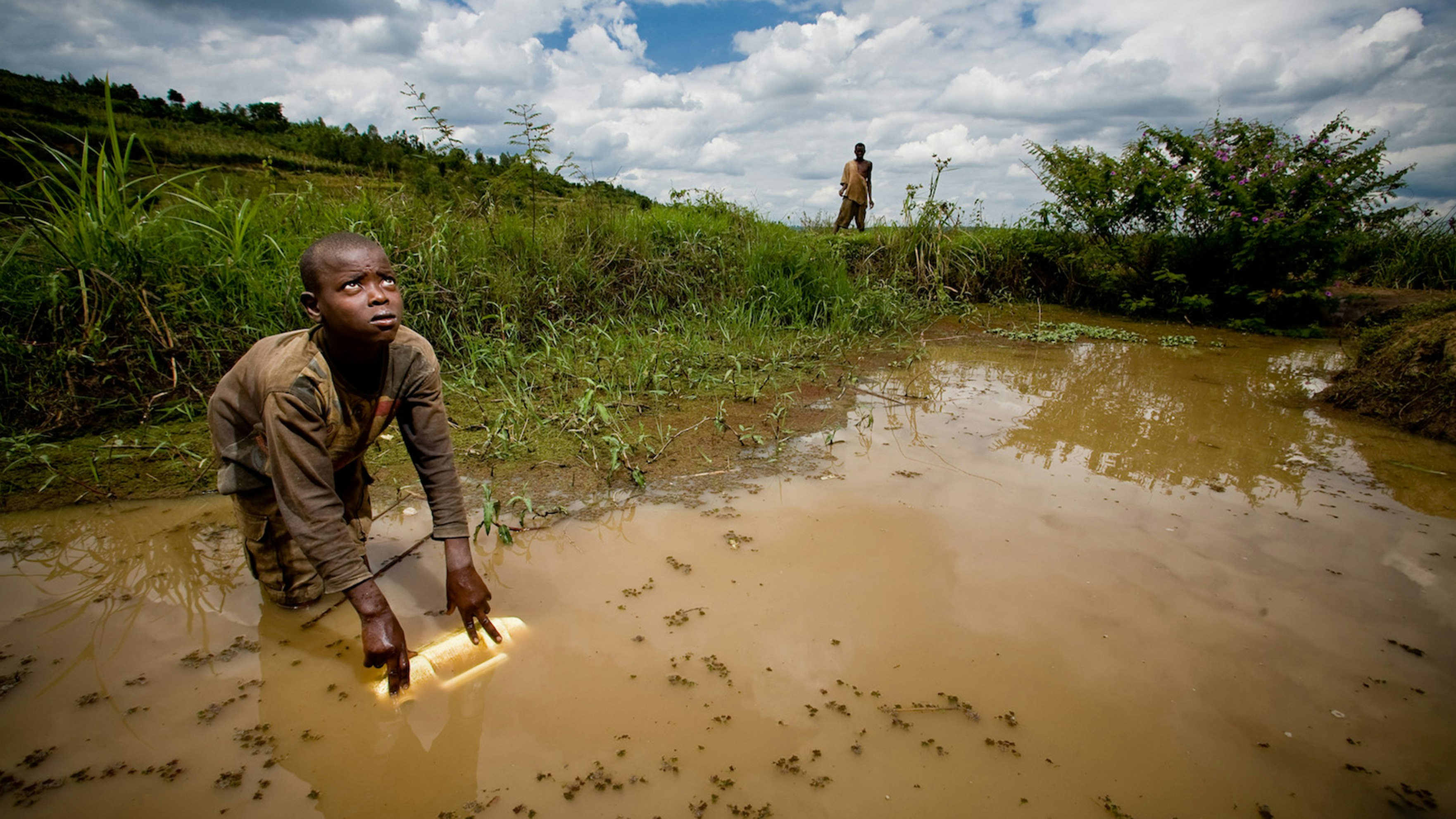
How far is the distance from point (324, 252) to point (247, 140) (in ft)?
62.5

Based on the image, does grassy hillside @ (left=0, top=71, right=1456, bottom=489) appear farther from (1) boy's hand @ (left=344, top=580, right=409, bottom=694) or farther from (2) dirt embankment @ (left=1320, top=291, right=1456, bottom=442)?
(2) dirt embankment @ (left=1320, top=291, right=1456, bottom=442)

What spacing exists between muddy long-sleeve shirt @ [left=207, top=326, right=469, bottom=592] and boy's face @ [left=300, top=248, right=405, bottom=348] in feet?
0.49

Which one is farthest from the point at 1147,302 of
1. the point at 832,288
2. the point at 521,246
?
the point at 521,246

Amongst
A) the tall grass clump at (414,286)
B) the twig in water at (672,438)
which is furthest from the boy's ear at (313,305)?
the tall grass clump at (414,286)

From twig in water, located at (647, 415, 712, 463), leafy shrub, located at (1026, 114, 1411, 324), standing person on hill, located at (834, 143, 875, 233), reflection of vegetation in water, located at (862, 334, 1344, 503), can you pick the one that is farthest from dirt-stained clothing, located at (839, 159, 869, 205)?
twig in water, located at (647, 415, 712, 463)

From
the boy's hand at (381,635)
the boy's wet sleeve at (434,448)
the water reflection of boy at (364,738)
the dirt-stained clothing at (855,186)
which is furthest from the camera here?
the dirt-stained clothing at (855,186)

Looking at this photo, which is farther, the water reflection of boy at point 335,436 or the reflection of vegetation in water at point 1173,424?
the reflection of vegetation in water at point 1173,424

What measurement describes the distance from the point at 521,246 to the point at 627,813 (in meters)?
4.41

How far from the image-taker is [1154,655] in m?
1.83

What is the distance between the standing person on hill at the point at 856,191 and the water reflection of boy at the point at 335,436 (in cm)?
943

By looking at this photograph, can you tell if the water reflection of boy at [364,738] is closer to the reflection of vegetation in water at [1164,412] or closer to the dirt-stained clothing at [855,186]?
the reflection of vegetation in water at [1164,412]

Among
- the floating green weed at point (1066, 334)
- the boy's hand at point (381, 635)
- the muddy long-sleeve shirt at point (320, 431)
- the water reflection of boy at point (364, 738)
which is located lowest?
the water reflection of boy at point (364, 738)

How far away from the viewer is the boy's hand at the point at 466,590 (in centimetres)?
180

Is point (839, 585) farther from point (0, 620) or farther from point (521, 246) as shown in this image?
point (521, 246)
